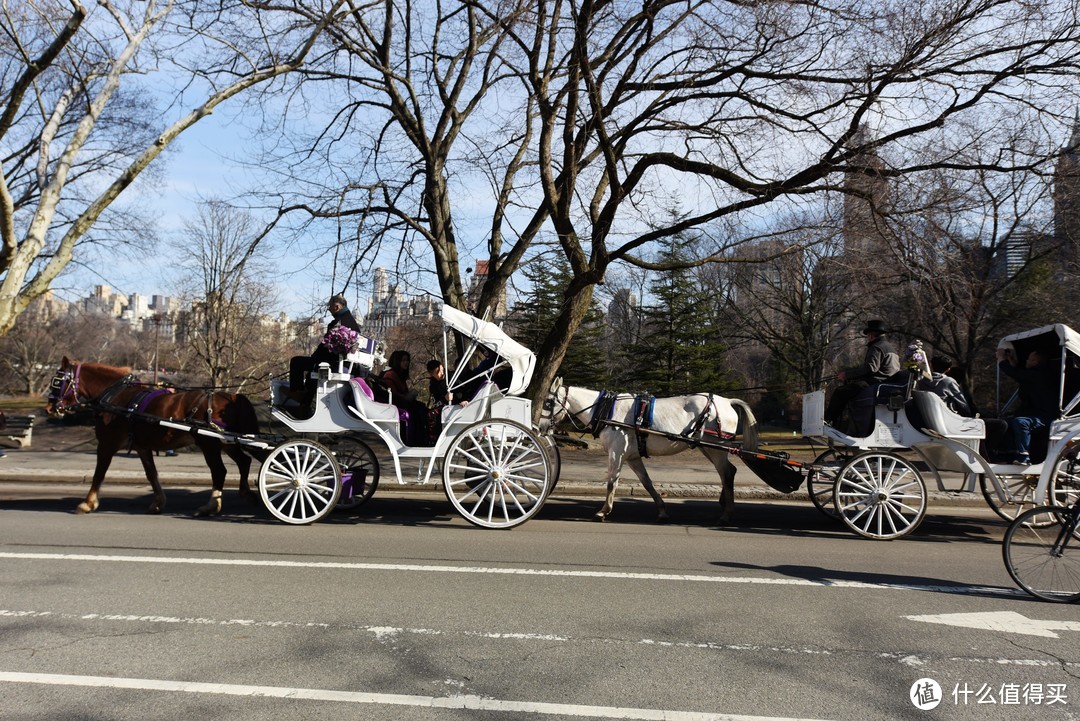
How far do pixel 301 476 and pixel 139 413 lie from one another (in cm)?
257

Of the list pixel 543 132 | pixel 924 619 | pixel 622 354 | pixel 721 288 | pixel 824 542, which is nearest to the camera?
pixel 924 619

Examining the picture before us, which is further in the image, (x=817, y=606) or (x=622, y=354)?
(x=622, y=354)

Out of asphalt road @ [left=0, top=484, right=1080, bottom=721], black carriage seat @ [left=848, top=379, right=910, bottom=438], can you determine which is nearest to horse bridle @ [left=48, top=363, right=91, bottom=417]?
asphalt road @ [left=0, top=484, right=1080, bottom=721]

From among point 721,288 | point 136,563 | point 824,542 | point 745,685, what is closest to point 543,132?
point 824,542

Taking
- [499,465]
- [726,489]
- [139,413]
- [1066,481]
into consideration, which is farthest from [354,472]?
[1066,481]

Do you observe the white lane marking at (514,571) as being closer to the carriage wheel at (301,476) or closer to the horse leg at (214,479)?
the carriage wheel at (301,476)

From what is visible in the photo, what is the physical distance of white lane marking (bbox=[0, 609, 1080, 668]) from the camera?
4875 millimetres

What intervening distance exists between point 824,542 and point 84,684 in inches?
283

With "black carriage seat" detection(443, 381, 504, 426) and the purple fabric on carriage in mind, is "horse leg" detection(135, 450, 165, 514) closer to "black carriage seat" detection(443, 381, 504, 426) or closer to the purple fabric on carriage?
the purple fabric on carriage

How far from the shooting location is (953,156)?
467 inches

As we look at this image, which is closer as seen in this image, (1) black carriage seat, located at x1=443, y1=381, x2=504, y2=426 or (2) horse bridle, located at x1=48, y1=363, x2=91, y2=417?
(1) black carriage seat, located at x1=443, y1=381, x2=504, y2=426

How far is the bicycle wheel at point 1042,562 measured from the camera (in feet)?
20.0

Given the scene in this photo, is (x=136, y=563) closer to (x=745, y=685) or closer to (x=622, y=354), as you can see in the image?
(x=745, y=685)

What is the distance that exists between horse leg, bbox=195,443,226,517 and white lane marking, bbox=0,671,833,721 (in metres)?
5.61
